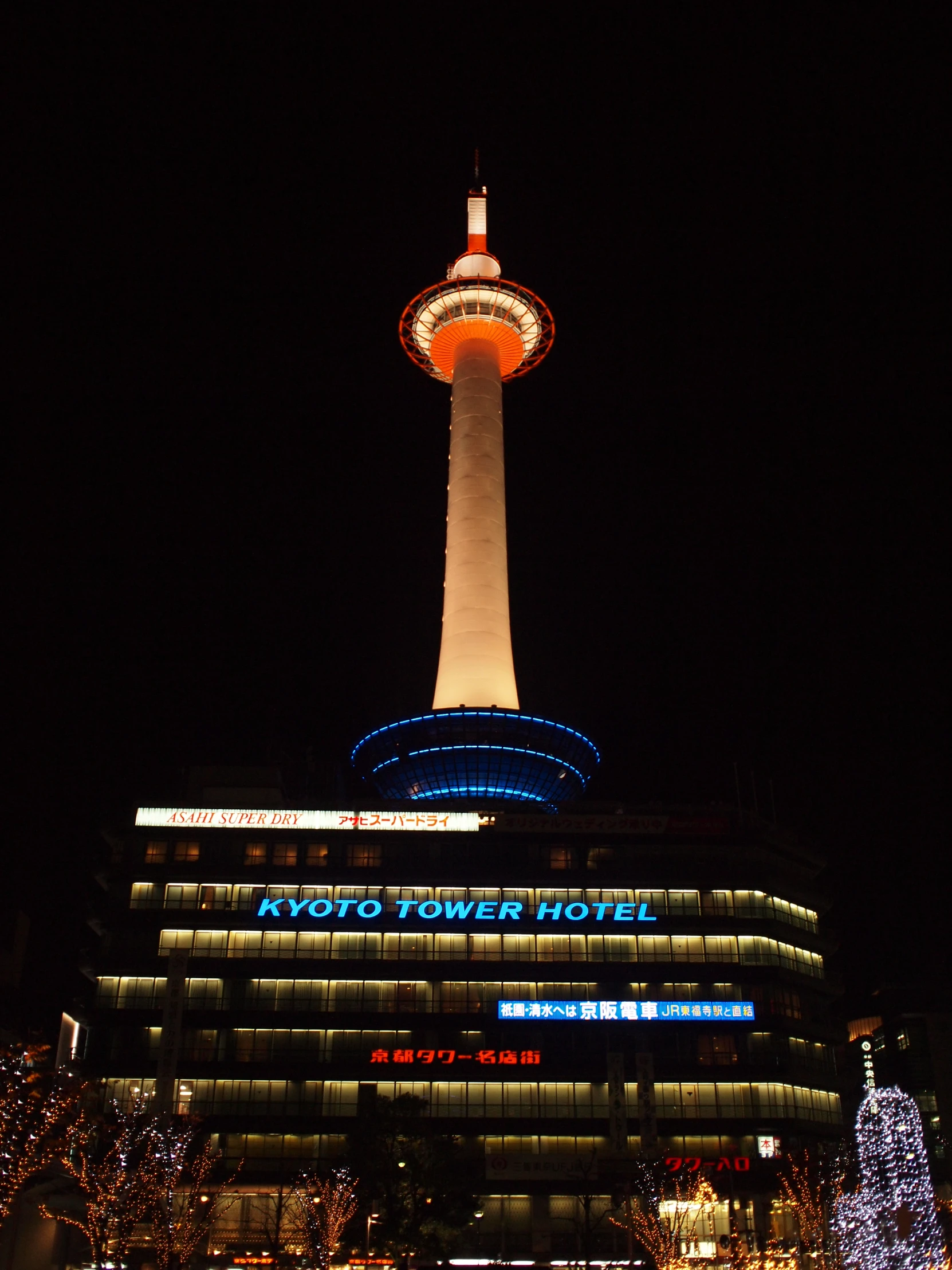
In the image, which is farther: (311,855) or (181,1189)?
(311,855)

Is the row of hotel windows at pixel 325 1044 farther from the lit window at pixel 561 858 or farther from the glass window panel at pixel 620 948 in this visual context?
the lit window at pixel 561 858

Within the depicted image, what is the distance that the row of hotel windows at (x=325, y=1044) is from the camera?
81188 mm

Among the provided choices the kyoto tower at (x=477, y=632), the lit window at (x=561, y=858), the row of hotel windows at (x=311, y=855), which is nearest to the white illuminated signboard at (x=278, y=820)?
the row of hotel windows at (x=311, y=855)

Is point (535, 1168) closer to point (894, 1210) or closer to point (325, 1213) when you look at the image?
point (325, 1213)

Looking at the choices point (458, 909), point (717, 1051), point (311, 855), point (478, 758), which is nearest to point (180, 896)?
point (311, 855)

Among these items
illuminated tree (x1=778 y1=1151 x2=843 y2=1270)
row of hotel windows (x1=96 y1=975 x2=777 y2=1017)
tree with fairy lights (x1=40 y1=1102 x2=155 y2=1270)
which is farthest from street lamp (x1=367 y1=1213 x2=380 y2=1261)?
illuminated tree (x1=778 y1=1151 x2=843 y2=1270)

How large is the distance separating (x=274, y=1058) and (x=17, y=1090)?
131 ft

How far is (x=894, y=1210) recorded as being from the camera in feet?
178

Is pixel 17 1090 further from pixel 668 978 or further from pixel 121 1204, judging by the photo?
pixel 668 978

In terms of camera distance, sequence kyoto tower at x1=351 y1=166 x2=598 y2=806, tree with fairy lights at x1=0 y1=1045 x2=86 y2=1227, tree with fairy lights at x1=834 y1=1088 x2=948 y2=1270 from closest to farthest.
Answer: tree with fairy lights at x1=0 y1=1045 x2=86 y2=1227 → tree with fairy lights at x1=834 y1=1088 x2=948 y2=1270 → kyoto tower at x1=351 y1=166 x2=598 y2=806

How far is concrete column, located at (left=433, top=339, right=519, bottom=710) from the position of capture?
339 ft

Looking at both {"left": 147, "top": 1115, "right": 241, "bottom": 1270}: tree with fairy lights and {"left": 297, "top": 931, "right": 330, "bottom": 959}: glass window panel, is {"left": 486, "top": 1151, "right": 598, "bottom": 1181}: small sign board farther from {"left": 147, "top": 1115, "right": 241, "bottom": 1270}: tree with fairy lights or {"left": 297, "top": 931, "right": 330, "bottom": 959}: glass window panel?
{"left": 297, "top": 931, "right": 330, "bottom": 959}: glass window panel

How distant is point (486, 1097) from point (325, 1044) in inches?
452

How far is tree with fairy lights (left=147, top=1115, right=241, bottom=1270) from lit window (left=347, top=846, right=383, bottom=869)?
69.9ft
